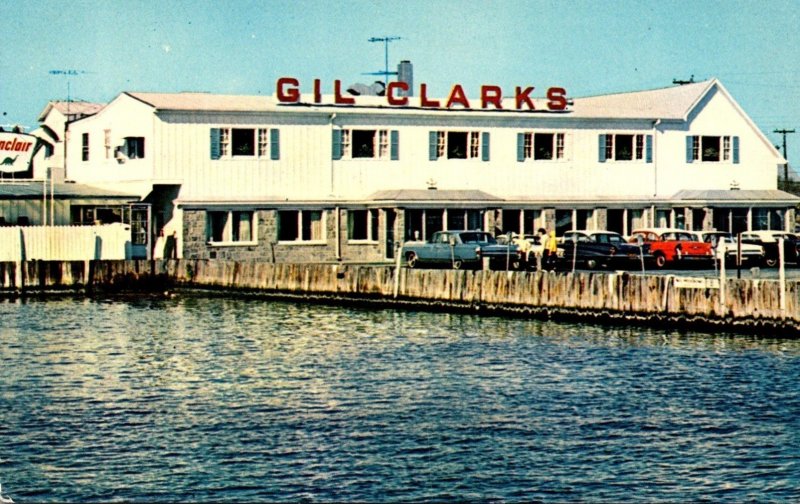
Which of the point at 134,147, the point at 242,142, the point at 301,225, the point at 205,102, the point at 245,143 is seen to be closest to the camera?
the point at 242,142

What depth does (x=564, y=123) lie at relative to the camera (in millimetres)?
78750

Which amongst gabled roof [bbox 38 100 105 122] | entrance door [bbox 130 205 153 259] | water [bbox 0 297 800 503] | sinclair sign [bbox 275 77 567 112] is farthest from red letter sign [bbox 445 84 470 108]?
gabled roof [bbox 38 100 105 122]

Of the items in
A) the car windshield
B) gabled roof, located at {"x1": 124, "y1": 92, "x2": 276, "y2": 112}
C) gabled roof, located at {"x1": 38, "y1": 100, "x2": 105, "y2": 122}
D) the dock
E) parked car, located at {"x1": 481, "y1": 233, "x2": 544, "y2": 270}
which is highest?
gabled roof, located at {"x1": 38, "y1": 100, "x2": 105, "y2": 122}

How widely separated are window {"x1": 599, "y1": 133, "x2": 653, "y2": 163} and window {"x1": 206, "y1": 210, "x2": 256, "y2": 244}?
70.9ft

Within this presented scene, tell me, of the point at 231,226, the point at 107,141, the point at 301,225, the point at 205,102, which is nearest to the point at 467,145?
the point at 301,225

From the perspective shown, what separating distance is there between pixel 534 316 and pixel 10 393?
22688 mm

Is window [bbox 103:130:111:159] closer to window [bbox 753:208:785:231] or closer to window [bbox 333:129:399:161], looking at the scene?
window [bbox 333:129:399:161]

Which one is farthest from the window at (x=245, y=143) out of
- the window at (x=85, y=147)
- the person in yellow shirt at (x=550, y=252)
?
the person in yellow shirt at (x=550, y=252)

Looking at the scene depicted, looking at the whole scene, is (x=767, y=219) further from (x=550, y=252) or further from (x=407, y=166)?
(x=550, y=252)

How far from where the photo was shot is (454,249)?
63938 millimetres

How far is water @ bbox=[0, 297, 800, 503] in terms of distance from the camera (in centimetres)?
2498

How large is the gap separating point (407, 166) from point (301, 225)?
7.22 meters

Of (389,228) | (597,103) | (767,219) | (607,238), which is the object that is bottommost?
(607,238)

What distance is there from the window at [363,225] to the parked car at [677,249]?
47.6ft
